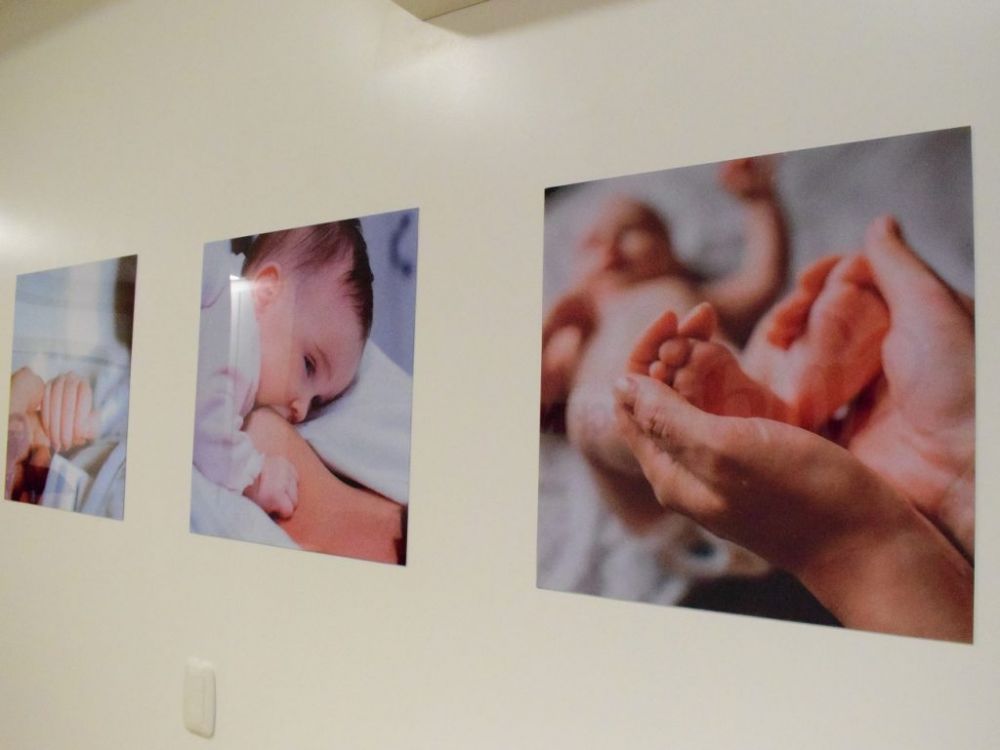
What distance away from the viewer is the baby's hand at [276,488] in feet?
3.94

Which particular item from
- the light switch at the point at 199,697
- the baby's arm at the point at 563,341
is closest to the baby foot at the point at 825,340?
the baby's arm at the point at 563,341

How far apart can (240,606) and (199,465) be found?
28 cm

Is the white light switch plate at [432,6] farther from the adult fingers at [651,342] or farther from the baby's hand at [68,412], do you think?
the baby's hand at [68,412]

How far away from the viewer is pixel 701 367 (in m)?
0.85

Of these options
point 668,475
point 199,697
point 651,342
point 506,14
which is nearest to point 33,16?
point 506,14

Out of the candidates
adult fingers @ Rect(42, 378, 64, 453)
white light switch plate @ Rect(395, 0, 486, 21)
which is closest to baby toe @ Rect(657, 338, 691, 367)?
white light switch plate @ Rect(395, 0, 486, 21)

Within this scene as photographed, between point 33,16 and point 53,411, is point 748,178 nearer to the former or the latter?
point 53,411

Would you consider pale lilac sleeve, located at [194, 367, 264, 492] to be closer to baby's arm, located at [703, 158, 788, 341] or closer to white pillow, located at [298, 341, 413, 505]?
white pillow, located at [298, 341, 413, 505]

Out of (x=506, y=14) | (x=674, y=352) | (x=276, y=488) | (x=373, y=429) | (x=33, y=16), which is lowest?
(x=276, y=488)

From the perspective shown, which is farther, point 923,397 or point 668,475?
point 668,475

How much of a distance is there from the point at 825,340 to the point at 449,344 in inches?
20.3

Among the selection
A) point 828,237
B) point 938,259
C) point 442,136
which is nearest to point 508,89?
point 442,136

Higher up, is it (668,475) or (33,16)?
(33,16)

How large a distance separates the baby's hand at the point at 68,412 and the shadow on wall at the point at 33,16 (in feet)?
2.85
